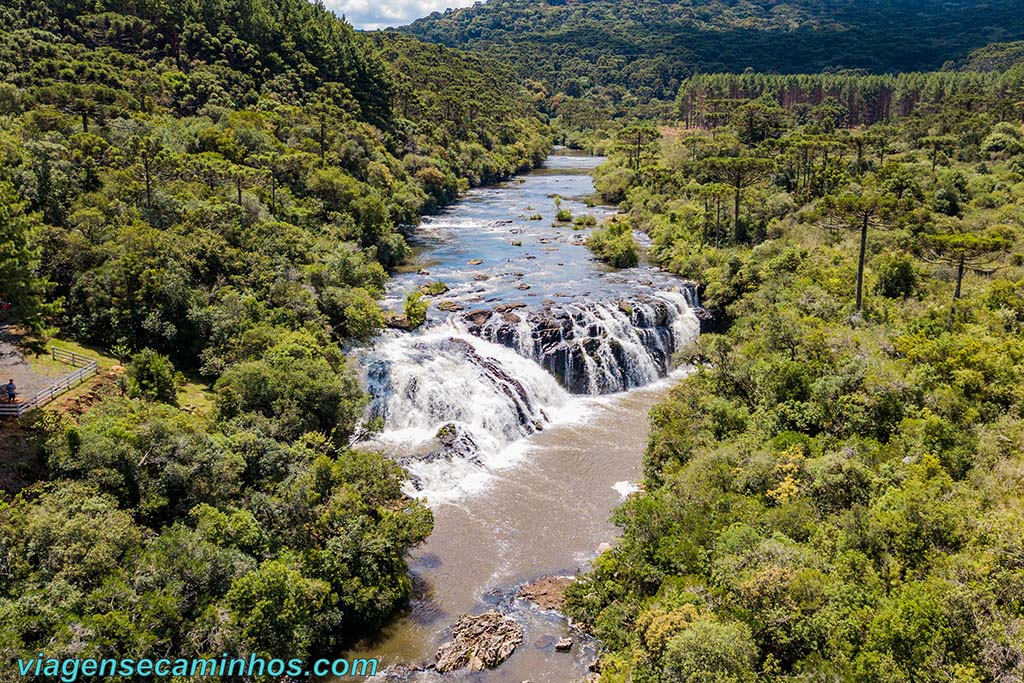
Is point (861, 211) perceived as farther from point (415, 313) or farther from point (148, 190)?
point (148, 190)

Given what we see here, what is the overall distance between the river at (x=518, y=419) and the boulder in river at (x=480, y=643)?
1.07 ft

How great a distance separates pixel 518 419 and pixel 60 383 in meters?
20.7

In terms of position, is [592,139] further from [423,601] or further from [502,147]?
[423,601]

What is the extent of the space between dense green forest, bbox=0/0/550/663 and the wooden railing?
93cm

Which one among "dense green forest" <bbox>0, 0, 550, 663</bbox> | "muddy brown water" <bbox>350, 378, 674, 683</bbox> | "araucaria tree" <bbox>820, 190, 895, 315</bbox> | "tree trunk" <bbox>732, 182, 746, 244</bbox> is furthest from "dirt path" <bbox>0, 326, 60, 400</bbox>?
"tree trunk" <bbox>732, 182, 746, 244</bbox>

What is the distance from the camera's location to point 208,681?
18672 mm

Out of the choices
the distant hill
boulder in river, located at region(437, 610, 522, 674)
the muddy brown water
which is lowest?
the muddy brown water

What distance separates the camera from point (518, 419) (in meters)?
37.9

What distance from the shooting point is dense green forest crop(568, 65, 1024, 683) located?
17.0 m

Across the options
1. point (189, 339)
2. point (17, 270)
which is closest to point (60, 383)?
point (17, 270)

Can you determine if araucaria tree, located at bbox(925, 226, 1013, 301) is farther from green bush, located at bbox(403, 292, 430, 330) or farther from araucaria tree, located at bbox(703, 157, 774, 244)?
green bush, located at bbox(403, 292, 430, 330)

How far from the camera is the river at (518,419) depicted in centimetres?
2441

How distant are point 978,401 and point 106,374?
3552cm

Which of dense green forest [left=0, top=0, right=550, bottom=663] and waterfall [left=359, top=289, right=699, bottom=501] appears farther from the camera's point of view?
waterfall [left=359, top=289, right=699, bottom=501]
